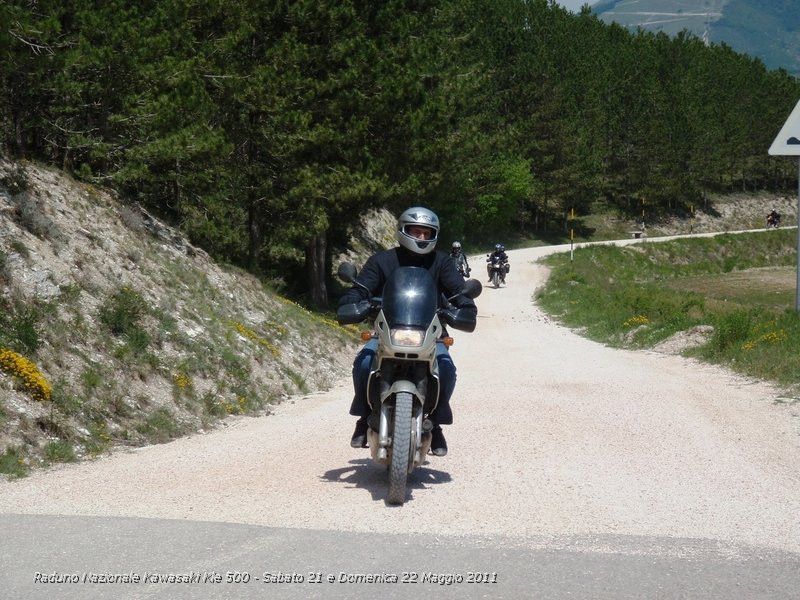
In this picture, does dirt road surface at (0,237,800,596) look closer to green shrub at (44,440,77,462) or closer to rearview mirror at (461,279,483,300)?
green shrub at (44,440,77,462)

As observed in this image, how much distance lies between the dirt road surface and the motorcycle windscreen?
4.41 ft

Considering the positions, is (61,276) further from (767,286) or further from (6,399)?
(767,286)

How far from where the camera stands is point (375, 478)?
26.2 feet

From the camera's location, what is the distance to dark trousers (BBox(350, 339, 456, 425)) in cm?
736

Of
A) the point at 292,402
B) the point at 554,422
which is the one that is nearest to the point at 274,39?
the point at 292,402

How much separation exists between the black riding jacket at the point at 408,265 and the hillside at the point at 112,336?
369cm

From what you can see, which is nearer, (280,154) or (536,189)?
(280,154)

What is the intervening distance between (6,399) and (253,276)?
1205cm

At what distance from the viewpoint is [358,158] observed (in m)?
27.5

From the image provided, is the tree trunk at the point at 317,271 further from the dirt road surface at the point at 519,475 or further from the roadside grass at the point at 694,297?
the dirt road surface at the point at 519,475

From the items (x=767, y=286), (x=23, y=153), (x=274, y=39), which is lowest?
(x=767, y=286)

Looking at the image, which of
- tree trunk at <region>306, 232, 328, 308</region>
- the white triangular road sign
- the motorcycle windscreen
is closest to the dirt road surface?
the motorcycle windscreen

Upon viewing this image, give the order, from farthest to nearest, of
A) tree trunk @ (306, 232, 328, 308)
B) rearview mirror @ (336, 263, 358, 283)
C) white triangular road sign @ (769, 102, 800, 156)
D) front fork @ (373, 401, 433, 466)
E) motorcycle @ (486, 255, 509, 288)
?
motorcycle @ (486, 255, 509, 288), tree trunk @ (306, 232, 328, 308), white triangular road sign @ (769, 102, 800, 156), rearview mirror @ (336, 263, 358, 283), front fork @ (373, 401, 433, 466)

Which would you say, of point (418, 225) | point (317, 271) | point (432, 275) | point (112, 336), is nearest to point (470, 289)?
point (432, 275)
